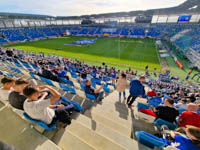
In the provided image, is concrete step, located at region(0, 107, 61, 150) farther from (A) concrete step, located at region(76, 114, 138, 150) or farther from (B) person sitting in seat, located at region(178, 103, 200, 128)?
(B) person sitting in seat, located at region(178, 103, 200, 128)

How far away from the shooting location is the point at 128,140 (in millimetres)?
2449

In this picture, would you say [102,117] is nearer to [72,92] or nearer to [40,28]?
[72,92]

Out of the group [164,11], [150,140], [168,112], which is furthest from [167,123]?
[164,11]

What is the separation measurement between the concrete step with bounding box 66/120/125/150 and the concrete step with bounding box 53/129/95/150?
89 mm

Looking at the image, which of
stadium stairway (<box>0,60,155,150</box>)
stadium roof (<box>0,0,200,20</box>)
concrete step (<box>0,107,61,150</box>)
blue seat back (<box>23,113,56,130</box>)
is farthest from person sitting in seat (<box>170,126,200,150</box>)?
stadium roof (<box>0,0,200,20</box>)

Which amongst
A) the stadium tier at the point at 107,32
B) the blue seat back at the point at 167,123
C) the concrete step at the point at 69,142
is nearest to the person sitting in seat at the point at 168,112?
the blue seat back at the point at 167,123

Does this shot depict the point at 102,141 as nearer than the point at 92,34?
Yes

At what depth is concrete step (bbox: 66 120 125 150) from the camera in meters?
2.15

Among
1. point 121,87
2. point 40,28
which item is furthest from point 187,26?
point 40,28

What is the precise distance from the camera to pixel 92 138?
7.68ft

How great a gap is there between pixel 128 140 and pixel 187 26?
47649mm

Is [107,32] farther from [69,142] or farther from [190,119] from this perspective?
[69,142]

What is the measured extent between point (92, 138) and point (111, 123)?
1.06 meters

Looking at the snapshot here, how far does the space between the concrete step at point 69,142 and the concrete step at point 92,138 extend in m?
0.09
